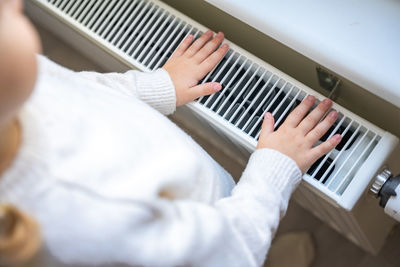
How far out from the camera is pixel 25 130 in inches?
15.6

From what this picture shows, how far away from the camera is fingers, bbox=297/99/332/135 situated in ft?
1.94

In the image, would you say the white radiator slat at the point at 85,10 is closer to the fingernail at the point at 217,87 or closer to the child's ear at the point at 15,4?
the fingernail at the point at 217,87

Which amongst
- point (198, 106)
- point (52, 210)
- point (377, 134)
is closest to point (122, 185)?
point (52, 210)

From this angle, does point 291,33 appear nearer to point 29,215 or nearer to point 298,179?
point 298,179

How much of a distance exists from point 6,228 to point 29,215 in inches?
0.8

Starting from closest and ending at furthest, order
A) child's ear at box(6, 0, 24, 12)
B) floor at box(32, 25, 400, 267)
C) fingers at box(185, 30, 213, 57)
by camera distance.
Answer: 1. child's ear at box(6, 0, 24, 12)
2. fingers at box(185, 30, 213, 57)
3. floor at box(32, 25, 400, 267)

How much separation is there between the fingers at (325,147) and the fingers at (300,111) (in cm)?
5

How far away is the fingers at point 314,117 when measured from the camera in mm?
590

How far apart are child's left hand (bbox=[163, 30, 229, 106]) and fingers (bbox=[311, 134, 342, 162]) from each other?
156mm

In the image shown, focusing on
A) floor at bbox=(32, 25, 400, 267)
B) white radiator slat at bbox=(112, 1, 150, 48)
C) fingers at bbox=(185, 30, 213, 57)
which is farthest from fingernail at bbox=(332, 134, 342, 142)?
floor at bbox=(32, 25, 400, 267)

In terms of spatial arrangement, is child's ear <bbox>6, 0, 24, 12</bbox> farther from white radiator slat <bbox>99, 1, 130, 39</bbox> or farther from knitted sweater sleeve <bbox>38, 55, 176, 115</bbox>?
white radiator slat <bbox>99, 1, 130, 39</bbox>

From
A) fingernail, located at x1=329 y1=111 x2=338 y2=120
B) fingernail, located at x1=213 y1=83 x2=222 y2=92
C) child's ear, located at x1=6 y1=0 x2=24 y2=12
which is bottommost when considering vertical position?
child's ear, located at x1=6 y1=0 x2=24 y2=12

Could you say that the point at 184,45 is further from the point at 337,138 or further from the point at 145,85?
the point at 337,138

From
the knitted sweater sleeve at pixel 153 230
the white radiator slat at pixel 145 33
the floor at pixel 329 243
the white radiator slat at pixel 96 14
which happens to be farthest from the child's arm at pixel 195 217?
the floor at pixel 329 243
